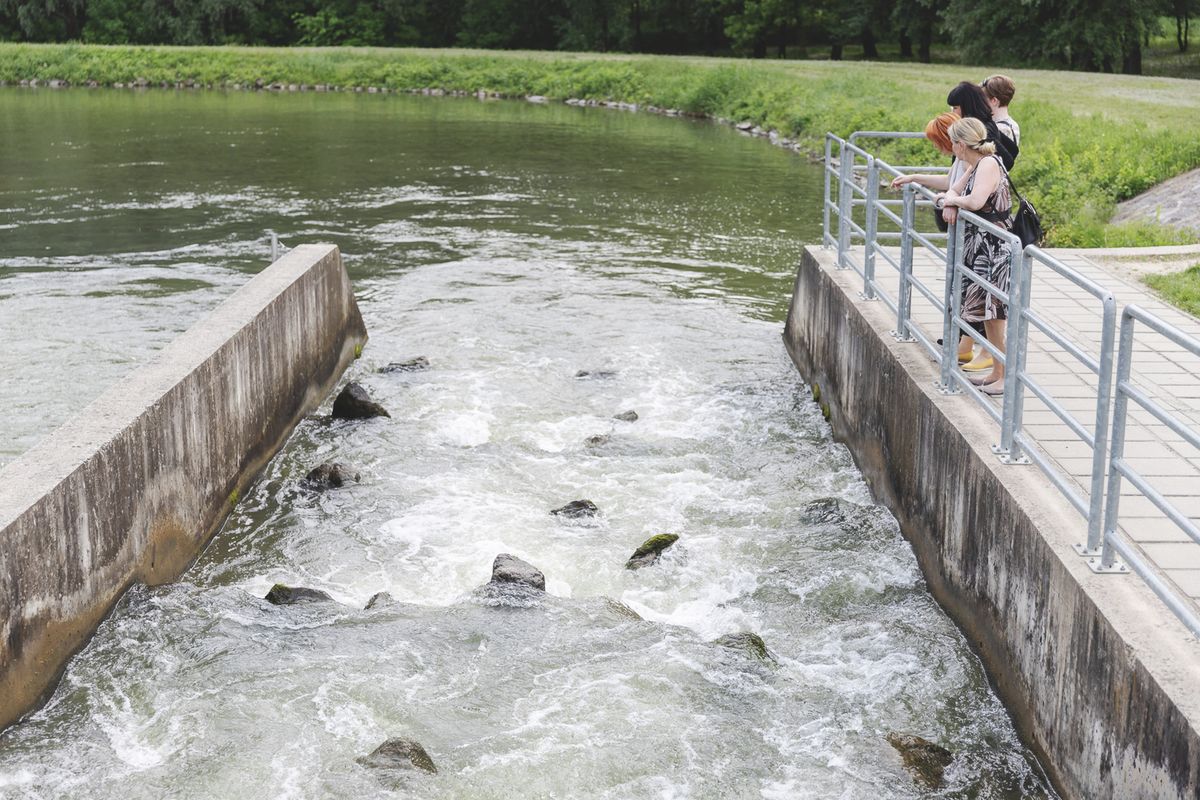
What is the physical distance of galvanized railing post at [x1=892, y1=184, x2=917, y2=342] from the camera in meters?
9.40

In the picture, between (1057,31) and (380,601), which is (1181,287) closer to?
(380,601)

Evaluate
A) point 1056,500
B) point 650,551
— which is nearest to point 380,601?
point 650,551

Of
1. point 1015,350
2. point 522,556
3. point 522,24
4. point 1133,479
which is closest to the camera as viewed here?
point 1133,479

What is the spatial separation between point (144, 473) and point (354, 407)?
3921 mm

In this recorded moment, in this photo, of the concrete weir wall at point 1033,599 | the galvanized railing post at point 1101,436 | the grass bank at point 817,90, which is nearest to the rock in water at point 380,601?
the concrete weir wall at point 1033,599

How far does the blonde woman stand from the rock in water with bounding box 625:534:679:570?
85.1 inches

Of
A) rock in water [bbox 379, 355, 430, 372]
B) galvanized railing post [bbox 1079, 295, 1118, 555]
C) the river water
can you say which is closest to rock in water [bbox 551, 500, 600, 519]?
the river water

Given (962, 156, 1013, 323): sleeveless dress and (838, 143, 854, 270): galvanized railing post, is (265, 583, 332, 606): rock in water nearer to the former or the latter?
(962, 156, 1013, 323): sleeveless dress

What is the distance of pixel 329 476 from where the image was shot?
10477 millimetres

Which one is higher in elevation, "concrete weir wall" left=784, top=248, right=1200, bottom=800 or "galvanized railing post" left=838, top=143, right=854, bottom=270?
"galvanized railing post" left=838, top=143, right=854, bottom=270

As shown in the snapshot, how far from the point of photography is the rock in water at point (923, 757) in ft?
21.4

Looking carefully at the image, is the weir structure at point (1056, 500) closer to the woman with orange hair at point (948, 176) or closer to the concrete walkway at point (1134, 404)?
the concrete walkway at point (1134, 404)

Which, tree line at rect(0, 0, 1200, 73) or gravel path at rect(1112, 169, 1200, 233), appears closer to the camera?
gravel path at rect(1112, 169, 1200, 233)

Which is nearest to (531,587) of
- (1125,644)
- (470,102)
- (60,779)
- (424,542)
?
(424,542)
